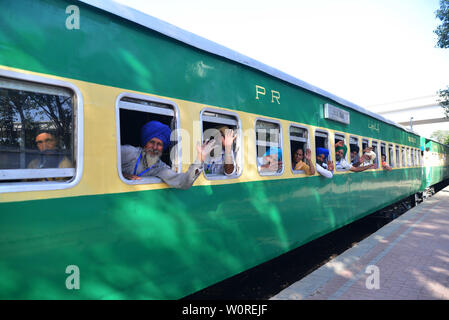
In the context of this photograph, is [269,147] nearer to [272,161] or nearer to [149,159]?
[272,161]

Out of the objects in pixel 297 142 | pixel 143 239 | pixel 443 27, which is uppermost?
pixel 443 27

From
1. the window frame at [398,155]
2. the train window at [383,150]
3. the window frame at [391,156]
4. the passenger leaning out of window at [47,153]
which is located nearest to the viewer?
the passenger leaning out of window at [47,153]

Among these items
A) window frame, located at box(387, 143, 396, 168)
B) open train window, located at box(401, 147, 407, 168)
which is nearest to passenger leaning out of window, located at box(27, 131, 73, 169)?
window frame, located at box(387, 143, 396, 168)

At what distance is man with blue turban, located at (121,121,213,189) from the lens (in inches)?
118

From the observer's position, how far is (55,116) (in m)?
2.34

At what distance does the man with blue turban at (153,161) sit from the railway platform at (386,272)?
1871 millimetres

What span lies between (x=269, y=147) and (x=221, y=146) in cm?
100

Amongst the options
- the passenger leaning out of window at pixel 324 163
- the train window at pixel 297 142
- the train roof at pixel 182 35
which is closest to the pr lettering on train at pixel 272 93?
the train roof at pixel 182 35

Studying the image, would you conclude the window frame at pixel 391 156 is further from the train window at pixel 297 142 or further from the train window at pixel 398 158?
the train window at pixel 297 142

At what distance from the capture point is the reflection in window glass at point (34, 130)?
6.97 ft

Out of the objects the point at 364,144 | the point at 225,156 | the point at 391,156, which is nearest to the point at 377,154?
the point at 364,144

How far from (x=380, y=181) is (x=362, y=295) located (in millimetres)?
5844

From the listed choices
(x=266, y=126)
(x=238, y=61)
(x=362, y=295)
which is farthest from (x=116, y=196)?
(x=362, y=295)

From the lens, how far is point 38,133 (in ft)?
7.47
